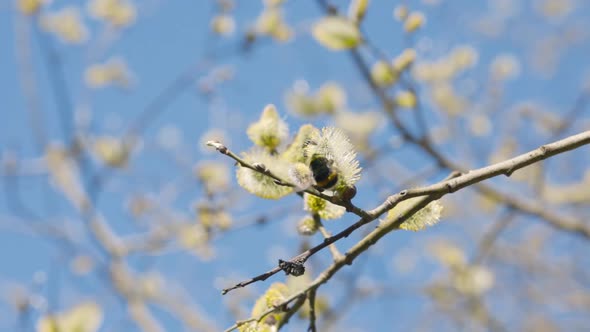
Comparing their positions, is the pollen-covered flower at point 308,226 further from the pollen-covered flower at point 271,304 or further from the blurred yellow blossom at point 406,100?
the blurred yellow blossom at point 406,100

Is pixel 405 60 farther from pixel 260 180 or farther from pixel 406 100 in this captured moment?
pixel 260 180

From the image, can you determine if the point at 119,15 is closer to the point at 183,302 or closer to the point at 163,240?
the point at 163,240

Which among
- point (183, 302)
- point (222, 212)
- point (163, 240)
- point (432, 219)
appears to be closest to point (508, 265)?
point (183, 302)

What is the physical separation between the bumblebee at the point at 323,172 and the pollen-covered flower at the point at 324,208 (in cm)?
21

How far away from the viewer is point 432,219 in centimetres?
109

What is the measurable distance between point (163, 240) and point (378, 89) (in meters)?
1.86

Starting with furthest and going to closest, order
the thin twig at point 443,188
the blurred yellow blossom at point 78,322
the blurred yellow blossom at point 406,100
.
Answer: the blurred yellow blossom at point 406,100
the blurred yellow blossom at point 78,322
the thin twig at point 443,188

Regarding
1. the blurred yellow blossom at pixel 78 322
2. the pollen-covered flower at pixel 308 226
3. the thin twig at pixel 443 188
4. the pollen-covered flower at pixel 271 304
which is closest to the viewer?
the thin twig at pixel 443 188

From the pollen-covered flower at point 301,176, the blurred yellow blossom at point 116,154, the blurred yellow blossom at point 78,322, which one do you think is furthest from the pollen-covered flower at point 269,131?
the blurred yellow blossom at point 116,154

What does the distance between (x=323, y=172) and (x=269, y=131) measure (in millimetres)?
347

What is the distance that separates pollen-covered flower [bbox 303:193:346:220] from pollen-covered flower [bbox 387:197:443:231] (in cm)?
16

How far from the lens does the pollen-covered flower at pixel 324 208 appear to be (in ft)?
4.05

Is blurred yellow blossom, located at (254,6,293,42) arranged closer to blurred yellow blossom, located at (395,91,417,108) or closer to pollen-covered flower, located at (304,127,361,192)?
blurred yellow blossom, located at (395,91,417,108)

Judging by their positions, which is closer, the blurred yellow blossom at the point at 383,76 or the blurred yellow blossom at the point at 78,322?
the blurred yellow blossom at the point at 78,322
